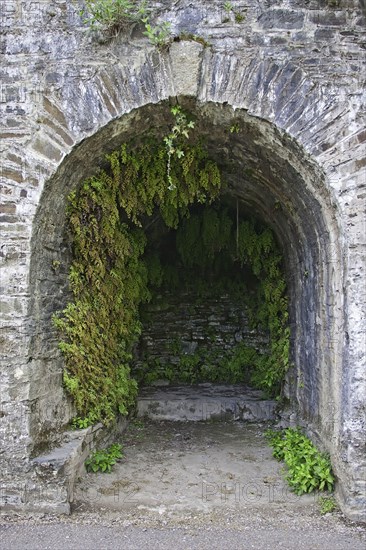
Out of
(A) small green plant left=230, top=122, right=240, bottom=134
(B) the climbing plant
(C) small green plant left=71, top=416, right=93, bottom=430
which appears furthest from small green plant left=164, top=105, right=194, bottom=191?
(C) small green plant left=71, top=416, right=93, bottom=430

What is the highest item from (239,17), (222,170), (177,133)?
(239,17)

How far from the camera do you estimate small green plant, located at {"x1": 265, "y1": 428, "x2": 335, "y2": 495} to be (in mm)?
4402

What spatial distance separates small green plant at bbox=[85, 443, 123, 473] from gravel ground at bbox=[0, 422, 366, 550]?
81 millimetres

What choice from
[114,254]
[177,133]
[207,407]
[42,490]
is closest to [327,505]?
[42,490]

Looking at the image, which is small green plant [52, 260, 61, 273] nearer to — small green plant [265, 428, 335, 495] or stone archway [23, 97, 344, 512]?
stone archway [23, 97, 344, 512]

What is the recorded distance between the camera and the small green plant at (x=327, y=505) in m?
4.16

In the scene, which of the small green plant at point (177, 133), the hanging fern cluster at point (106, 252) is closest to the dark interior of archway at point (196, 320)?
the hanging fern cluster at point (106, 252)

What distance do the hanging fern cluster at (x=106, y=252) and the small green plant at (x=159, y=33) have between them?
3.10ft

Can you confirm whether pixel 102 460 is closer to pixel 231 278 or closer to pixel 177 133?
pixel 177 133

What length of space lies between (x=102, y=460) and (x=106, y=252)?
6.94 feet

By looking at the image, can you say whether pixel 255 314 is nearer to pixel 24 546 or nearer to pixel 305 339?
pixel 305 339

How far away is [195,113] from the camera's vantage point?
4.43 meters

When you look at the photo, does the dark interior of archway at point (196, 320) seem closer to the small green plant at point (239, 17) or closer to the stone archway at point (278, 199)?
the stone archway at point (278, 199)

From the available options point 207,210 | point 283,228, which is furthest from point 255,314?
point 283,228
